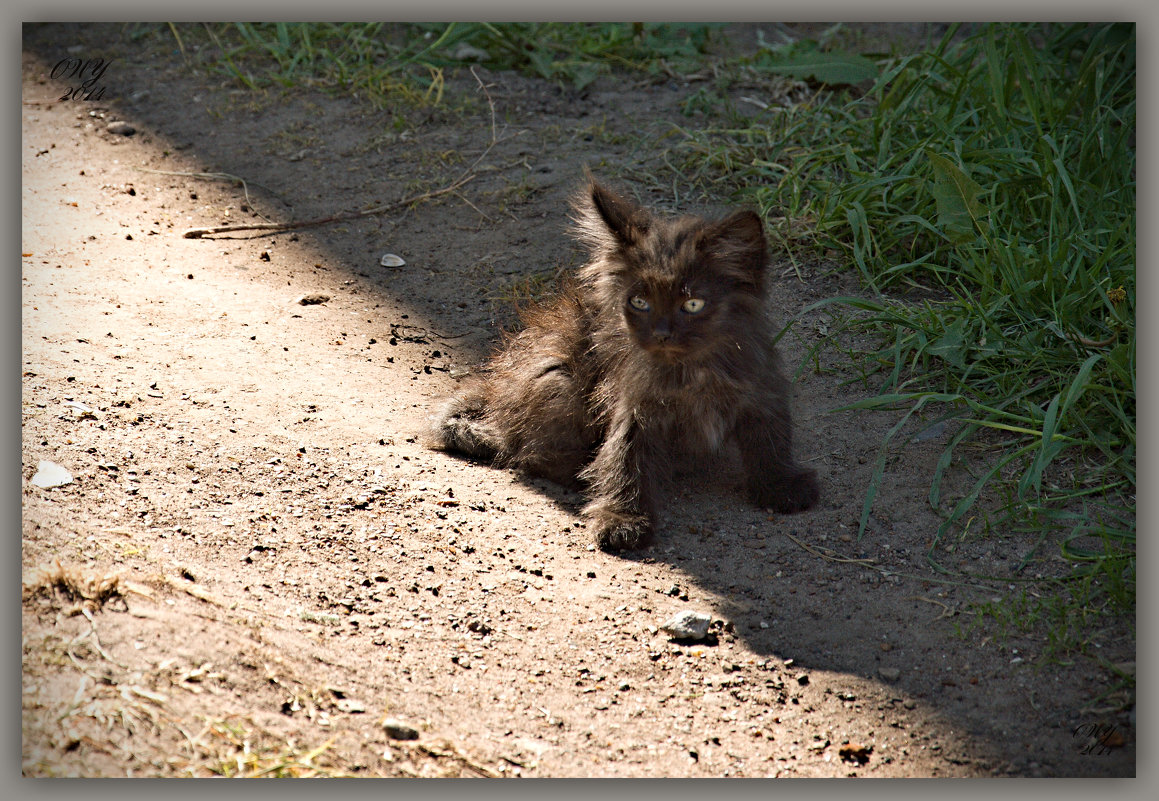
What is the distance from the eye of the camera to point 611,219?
3699mm

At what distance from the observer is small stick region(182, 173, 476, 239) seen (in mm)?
5727

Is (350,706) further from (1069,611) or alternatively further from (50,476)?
(1069,611)

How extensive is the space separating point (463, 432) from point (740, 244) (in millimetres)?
1539

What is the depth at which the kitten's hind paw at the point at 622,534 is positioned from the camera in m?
3.70

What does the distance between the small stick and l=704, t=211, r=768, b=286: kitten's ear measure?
287 centimetres

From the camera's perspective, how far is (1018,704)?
2865mm

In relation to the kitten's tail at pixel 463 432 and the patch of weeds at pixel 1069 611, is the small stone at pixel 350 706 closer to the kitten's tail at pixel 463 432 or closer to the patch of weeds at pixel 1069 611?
the kitten's tail at pixel 463 432

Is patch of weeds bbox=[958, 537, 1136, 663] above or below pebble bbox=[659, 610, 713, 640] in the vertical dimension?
above

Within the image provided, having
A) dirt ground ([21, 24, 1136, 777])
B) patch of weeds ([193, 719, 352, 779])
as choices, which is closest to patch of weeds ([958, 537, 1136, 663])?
dirt ground ([21, 24, 1136, 777])

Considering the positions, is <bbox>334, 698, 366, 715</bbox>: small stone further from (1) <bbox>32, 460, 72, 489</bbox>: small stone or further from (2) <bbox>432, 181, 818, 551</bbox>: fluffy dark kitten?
(1) <bbox>32, 460, 72, 489</bbox>: small stone

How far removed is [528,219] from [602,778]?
3.90 meters
